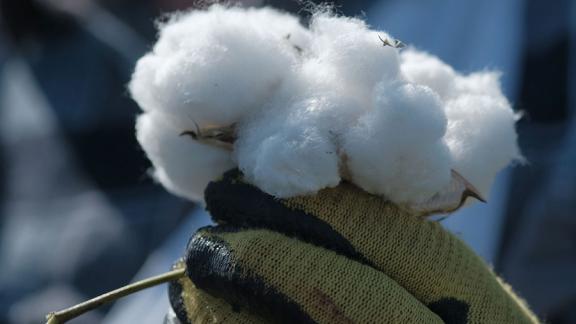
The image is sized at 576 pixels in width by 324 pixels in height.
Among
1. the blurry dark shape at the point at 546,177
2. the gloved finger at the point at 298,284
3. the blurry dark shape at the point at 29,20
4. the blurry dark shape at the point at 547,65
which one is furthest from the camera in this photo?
the blurry dark shape at the point at 29,20

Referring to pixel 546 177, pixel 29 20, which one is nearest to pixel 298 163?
pixel 546 177

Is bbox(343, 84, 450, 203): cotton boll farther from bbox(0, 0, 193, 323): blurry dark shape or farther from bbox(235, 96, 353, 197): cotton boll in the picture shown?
bbox(0, 0, 193, 323): blurry dark shape

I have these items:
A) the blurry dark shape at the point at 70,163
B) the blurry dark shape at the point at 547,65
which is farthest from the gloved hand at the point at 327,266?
the blurry dark shape at the point at 70,163

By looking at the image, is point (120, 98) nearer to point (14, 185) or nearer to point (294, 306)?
point (14, 185)

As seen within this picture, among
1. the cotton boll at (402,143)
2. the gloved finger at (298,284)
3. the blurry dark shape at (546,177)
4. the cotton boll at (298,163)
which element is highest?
the blurry dark shape at (546,177)

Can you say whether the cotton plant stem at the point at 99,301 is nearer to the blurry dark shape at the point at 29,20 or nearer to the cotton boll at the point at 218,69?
the cotton boll at the point at 218,69
